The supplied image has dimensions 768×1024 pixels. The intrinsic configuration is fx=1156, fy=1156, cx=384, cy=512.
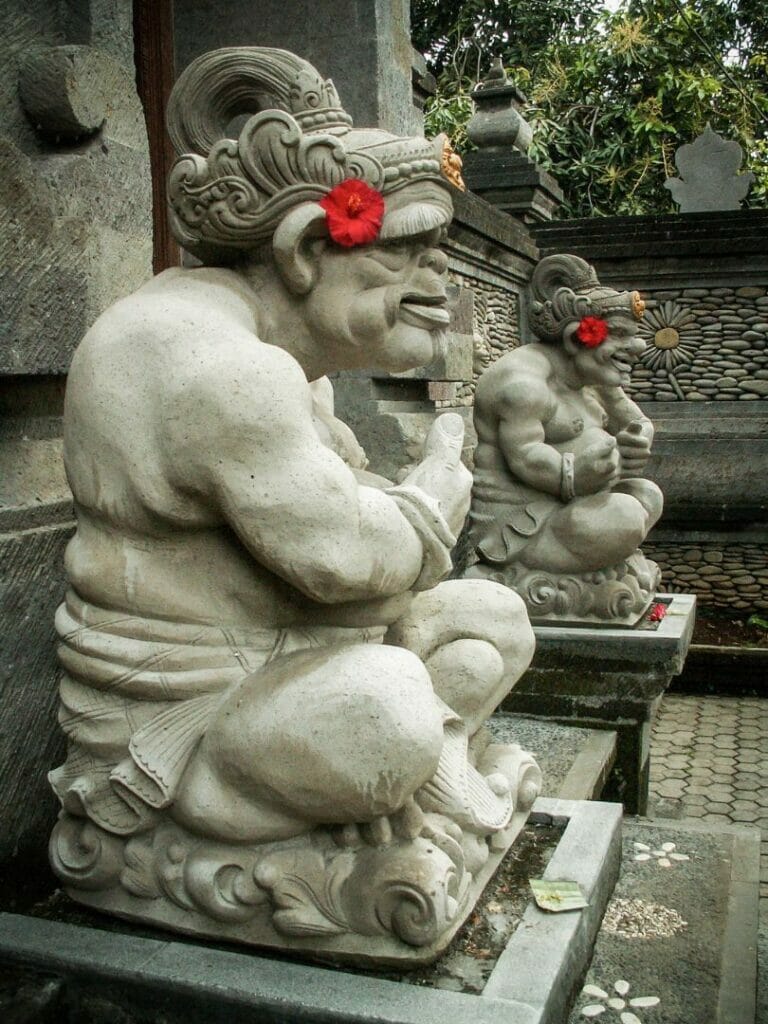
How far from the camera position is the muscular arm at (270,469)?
2025mm

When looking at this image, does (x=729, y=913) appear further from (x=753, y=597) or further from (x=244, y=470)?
(x=753, y=597)

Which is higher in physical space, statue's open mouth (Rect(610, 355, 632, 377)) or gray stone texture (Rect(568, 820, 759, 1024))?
statue's open mouth (Rect(610, 355, 632, 377))

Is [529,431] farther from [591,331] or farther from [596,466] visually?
[591,331]

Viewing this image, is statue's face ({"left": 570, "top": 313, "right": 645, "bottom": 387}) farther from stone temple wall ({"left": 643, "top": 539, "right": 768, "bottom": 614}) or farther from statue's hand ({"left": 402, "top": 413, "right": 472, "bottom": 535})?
stone temple wall ({"left": 643, "top": 539, "right": 768, "bottom": 614})

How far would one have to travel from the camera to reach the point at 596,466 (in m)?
5.05

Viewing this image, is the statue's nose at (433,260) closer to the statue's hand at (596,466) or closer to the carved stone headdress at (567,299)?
the statue's hand at (596,466)

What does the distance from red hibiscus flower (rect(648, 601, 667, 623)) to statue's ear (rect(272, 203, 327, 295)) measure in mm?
3467

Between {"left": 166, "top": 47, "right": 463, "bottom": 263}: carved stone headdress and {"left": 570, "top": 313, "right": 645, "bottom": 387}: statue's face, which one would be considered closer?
{"left": 166, "top": 47, "right": 463, "bottom": 263}: carved stone headdress

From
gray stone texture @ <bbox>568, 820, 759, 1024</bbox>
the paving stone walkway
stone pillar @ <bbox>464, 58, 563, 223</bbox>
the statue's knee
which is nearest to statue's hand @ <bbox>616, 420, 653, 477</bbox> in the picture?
the paving stone walkway

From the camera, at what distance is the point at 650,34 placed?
588 inches

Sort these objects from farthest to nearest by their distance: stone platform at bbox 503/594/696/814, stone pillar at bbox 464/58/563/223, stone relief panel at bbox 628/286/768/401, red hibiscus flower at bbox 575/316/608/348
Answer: stone relief panel at bbox 628/286/768/401, stone pillar at bbox 464/58/563/223, red hibiscus flower at bbox 575/316/608/348, stone platform at bbox 503/594/696/814

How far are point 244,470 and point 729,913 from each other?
1.85 meters

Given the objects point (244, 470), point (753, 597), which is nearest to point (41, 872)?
point (244, 470)

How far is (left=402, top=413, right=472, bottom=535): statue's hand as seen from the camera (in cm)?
234
